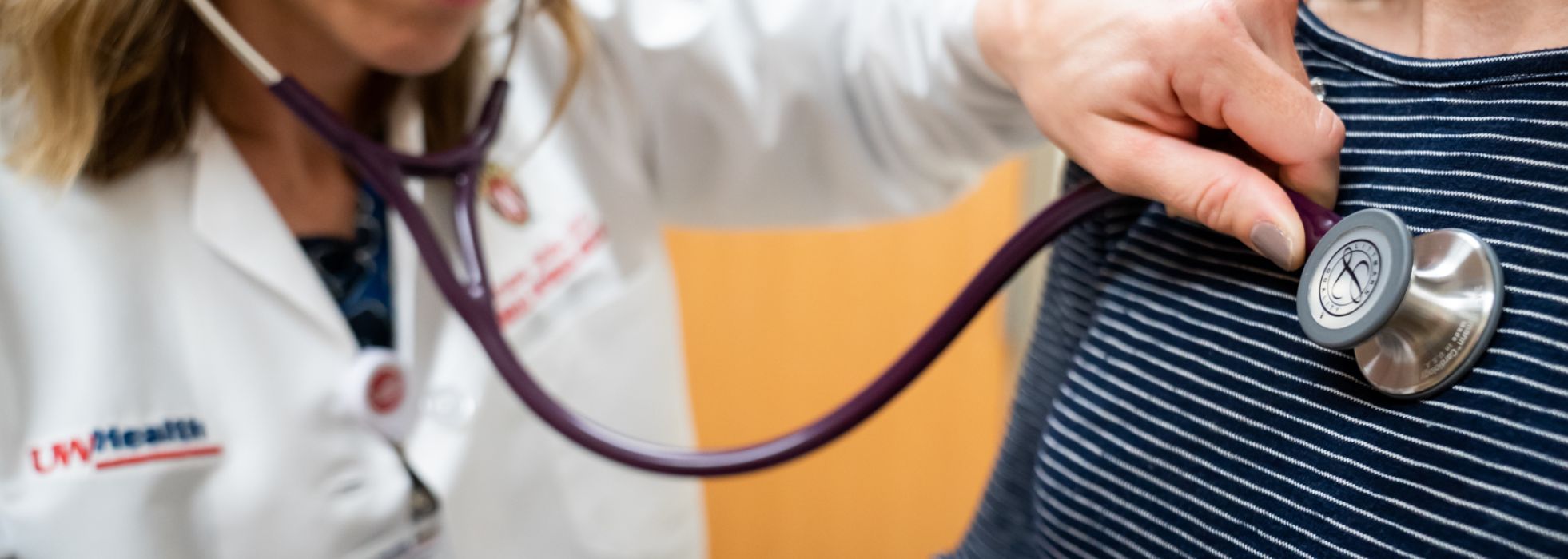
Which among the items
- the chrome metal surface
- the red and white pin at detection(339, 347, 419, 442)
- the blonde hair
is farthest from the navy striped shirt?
the blonde hair

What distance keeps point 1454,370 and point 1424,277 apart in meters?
0.04

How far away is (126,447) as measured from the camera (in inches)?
25.3

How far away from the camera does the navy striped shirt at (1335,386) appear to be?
1.37ft

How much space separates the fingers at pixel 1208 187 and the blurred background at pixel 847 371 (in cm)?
102

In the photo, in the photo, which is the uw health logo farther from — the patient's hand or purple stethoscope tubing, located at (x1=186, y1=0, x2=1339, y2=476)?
the patient's hand

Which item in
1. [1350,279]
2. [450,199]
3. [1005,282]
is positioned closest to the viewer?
[1350,279]

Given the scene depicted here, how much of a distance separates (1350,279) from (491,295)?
51 centimetres

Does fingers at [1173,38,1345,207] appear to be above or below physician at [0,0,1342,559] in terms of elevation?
above

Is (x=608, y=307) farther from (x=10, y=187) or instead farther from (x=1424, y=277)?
(x=1424, y=277)

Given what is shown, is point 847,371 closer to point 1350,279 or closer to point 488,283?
point 488,283

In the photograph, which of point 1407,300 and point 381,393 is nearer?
point 1407,300

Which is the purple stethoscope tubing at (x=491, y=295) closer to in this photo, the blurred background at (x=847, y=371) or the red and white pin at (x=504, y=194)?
the red and white pin at (x=504, y=194)

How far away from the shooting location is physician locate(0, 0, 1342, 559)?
0.56 metres

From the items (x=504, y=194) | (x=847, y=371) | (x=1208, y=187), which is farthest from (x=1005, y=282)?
(x=847, y=371)
